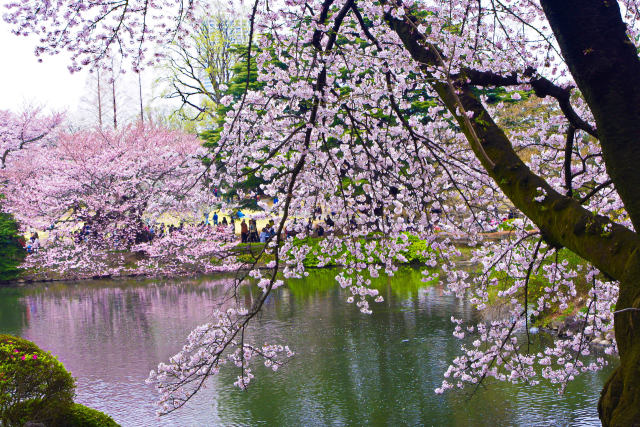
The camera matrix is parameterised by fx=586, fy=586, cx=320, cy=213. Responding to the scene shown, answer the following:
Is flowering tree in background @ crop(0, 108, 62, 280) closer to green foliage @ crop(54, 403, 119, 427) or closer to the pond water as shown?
the pond water

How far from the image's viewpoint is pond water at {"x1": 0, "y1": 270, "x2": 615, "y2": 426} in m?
7.86

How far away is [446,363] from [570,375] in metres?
4.61

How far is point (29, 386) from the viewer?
5.64 metres

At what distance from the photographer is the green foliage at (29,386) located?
217 inches

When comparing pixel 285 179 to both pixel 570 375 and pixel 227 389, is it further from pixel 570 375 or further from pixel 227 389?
pixel 227 389

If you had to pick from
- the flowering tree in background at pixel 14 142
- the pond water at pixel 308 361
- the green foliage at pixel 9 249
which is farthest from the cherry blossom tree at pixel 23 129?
the pond water at pixel 308 361

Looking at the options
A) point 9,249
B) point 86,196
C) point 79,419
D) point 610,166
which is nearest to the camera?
point 610,166

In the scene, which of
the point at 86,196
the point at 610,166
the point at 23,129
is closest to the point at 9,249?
the point at 86,196

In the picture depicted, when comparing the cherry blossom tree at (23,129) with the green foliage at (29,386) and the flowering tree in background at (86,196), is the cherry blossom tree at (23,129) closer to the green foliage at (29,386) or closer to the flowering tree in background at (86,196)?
the flowering tree in background at (86,196)

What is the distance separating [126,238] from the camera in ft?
81.7

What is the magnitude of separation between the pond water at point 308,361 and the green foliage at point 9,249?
599 cm

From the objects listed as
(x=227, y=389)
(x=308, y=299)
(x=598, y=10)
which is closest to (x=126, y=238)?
(x=308, y=299)

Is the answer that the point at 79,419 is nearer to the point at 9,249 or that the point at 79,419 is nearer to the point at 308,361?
the point at 308,361

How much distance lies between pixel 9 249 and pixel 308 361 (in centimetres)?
1931
